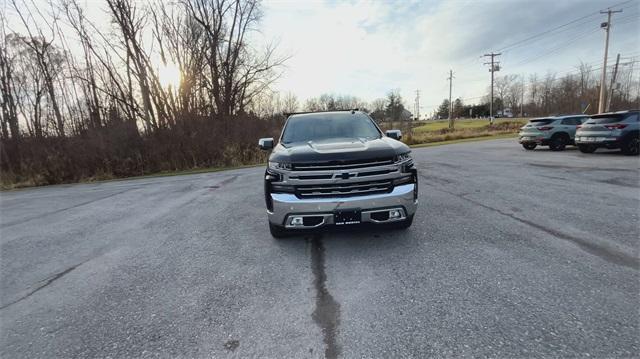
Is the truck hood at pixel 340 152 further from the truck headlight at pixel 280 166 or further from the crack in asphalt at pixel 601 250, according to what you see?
the crack in asphalt at pixel 601 250

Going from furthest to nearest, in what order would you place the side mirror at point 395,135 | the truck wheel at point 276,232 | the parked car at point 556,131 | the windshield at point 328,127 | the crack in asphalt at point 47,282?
the parked car at point 556,131 < the side mirror at point 395,135 < the windshield at point 328,127 < the truck wheel at point 276,232 < the crack in asphalt at point 47,282

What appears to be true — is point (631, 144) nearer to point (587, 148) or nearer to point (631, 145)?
point (631, 145)

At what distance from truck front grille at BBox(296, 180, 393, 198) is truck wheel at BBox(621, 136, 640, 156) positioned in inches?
512

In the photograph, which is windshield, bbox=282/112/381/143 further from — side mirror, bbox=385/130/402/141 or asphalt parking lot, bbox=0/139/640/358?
asphalt parking lot, bbox=0/139/640/358

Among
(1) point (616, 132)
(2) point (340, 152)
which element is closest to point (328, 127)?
(2) point (340, 152)

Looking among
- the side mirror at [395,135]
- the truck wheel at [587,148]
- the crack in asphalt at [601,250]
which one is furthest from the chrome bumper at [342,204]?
the truck wheel at [587,148]

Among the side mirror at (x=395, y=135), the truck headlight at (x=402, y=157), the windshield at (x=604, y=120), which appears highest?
the side mirror at (x=395, y=135)

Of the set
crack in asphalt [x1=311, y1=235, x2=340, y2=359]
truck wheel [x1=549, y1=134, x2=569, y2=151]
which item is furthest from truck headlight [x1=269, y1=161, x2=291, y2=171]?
truck wheel [x1=549, y1=134, x2=569, y2=151]

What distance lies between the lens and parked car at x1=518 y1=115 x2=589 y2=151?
44.3 feet

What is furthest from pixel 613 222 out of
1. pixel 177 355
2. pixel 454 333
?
pixel 177 355

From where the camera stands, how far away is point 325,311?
245 cm

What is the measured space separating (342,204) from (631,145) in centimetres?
1370

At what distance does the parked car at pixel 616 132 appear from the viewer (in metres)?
10.7

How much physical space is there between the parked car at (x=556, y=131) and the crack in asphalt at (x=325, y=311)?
15.2m
